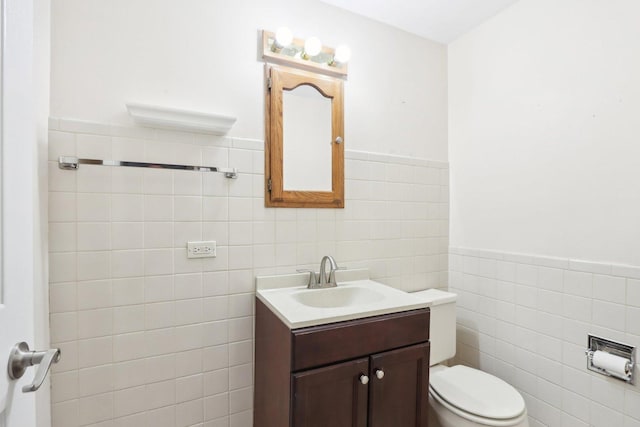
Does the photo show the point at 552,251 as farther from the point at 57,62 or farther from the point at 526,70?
the point at 57,62

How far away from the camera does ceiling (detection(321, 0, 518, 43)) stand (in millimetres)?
1729

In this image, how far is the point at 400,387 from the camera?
1.28 meters

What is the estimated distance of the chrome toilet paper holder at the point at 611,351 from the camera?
4.25ft

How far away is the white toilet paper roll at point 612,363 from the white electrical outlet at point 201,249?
1.74 meters

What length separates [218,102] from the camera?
4.84 feet

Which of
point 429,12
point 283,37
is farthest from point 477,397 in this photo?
point 429,12

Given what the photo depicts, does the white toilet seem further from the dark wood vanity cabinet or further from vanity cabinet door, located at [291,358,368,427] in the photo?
vanity cabinet door, located at [291,358,368,427]

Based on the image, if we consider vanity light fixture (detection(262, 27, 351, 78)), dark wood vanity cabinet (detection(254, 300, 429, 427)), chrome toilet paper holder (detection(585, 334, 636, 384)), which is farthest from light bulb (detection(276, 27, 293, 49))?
chrome toilet paper holder (detection(585, 334, 636, 384))

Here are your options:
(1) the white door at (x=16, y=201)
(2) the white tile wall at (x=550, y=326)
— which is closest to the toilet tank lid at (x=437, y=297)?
(2) the white tile wall at (x=550, y=326)

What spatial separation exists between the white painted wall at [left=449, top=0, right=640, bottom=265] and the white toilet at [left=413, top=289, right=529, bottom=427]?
0.53 meters

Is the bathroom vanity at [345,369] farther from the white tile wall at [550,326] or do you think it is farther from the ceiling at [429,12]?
the ceiling at [429,12]

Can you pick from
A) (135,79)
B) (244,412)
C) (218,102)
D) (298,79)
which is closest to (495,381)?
(244,412)

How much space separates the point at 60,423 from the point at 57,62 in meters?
1.38

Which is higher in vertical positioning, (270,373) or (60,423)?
(270,373)
